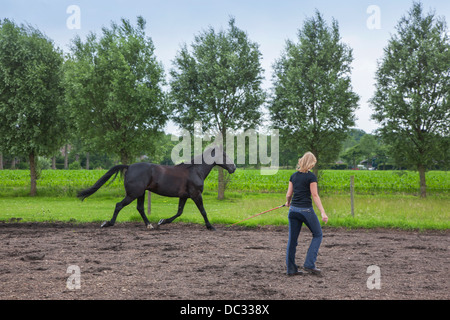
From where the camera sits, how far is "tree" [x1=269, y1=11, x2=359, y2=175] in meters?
22.1

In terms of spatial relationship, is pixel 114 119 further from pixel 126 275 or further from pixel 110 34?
pixel 126 275

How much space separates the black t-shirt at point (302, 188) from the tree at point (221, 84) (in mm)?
15002

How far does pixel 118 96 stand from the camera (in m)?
20.9

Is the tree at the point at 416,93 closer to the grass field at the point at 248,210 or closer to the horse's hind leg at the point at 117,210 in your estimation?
the grass field at the point at 248,210

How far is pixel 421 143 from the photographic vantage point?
75.4ft

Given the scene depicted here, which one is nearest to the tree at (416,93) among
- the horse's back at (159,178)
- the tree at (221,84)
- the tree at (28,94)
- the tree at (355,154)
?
the tree at (221,84)

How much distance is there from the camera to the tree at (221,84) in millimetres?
21453

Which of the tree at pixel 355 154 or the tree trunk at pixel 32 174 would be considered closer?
the tree trunk at pixel 32 174

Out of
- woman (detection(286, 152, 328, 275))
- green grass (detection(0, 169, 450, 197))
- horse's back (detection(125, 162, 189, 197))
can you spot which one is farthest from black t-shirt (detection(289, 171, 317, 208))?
green grass (detection(0, 169, 450, 197))

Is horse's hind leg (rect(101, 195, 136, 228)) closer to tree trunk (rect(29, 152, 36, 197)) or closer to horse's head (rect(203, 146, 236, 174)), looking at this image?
horse's head (rect(203, 146, 236, 174))

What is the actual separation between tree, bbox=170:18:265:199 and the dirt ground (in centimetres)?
1068

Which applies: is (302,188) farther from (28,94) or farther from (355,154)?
(355,154)
